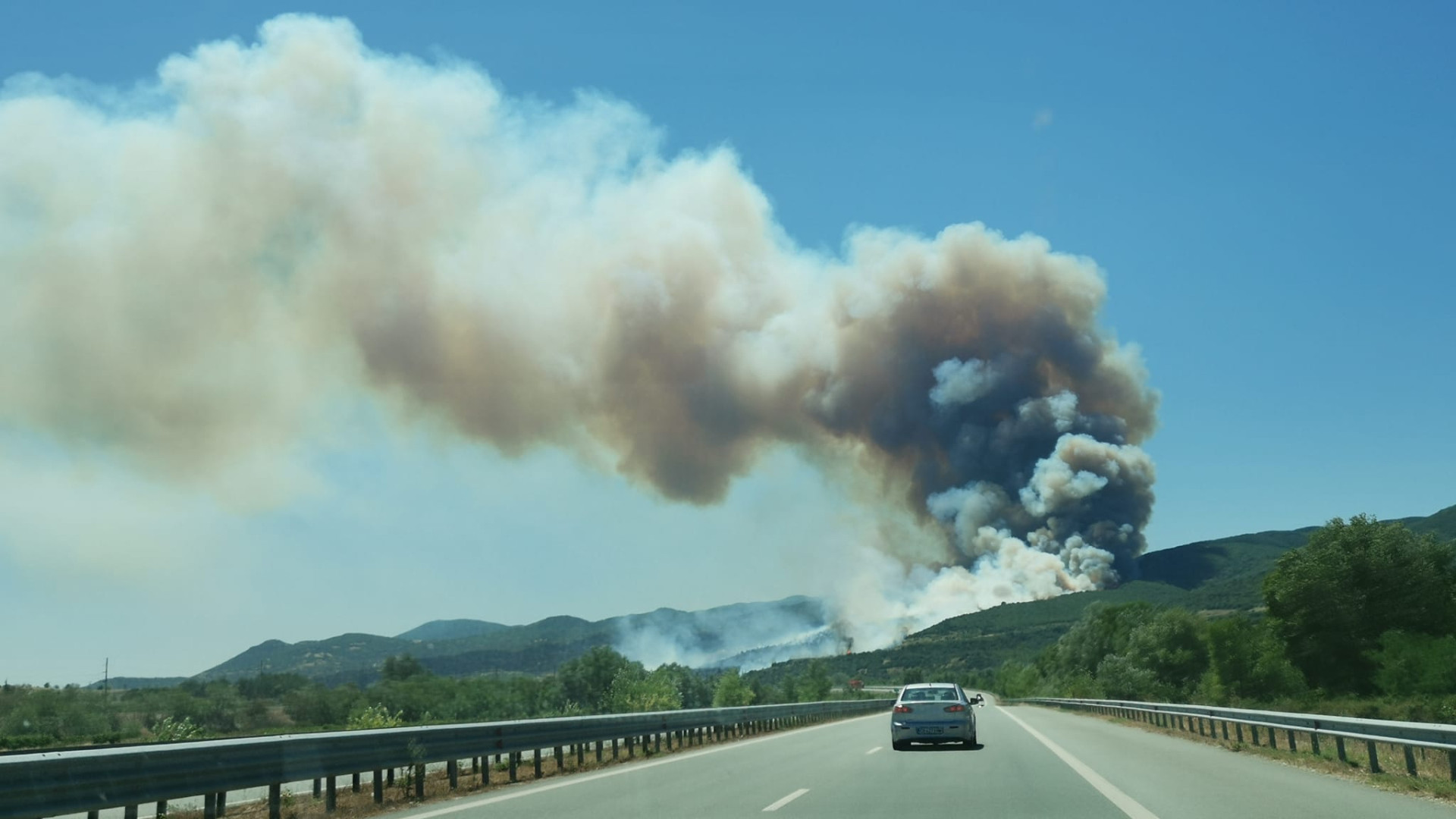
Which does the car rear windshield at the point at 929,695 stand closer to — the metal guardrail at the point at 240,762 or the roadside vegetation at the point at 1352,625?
the metal guardrail at the point at 240,762

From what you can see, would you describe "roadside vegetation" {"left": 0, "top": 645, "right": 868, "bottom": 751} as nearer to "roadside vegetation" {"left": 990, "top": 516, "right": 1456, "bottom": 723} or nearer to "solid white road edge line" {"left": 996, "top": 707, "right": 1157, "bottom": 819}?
"roadside vegetation" {"left": 990, "top": 516, "right": 1456, "bottom": 723}

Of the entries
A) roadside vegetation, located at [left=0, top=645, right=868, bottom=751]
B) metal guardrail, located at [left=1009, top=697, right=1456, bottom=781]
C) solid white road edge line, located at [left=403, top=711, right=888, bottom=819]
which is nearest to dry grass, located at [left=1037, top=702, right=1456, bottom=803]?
metal guardrail, located at [left=1009, top=697, right=1456, bottom=781]

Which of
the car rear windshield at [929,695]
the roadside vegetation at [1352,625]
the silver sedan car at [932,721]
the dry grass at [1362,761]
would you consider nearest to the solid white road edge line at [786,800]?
the dry grass at [1362,761]

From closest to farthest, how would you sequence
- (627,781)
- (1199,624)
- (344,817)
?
(344,817)
(627,781)
(1199,624)

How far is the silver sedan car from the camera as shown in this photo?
22.8 metres

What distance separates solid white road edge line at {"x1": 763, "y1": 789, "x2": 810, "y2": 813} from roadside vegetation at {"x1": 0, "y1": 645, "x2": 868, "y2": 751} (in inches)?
2583

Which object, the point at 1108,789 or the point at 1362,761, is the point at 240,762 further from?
the point at 1362,761

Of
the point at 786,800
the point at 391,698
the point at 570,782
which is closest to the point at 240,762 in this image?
the point at 786,800

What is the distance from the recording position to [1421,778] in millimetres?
14055

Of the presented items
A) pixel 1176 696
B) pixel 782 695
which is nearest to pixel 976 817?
pixel 1176 696

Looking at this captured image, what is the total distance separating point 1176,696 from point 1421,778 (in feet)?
231

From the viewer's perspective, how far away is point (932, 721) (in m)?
22.8

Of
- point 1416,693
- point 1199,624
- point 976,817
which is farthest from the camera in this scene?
point 1199,624

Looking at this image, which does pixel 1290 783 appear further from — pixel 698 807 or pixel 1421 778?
pixel 698 807
